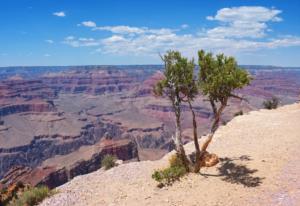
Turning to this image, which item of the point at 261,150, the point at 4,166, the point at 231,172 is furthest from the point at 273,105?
the point at 4,166

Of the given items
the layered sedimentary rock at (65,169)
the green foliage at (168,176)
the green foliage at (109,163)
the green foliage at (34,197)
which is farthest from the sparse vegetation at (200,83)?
the layered sedimentary rock at (65,169)

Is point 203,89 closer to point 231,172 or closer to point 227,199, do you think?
point 231,172

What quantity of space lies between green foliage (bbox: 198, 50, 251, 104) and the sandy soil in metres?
4.40

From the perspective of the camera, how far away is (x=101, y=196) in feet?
74.9

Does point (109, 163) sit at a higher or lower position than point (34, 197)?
lower

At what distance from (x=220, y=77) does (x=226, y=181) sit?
18.4 feet

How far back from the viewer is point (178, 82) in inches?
931

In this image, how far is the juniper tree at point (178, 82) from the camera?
23.2 m

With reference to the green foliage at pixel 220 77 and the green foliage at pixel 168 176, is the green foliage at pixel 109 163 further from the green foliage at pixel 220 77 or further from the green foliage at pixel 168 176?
the green foliage at pixel 220 77

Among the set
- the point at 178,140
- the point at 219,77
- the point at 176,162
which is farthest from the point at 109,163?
the point at 219,77

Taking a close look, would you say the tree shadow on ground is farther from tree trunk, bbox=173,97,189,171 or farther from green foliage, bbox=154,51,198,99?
green foliage, bbox=154,51,198,99

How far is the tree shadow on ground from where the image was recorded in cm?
2078

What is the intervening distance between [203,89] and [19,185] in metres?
25.3

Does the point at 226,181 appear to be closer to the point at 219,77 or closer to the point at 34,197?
the point at 219,77
